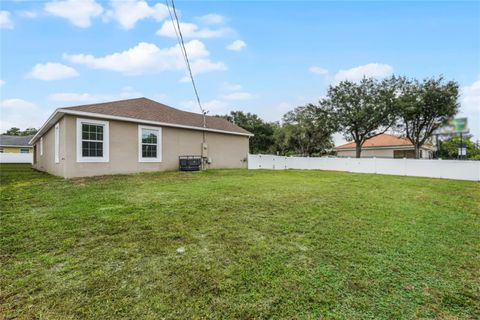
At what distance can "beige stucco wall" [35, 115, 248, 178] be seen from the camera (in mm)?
9133

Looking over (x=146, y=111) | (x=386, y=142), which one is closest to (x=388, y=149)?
(x=386, y=142)

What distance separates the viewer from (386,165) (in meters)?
15.1

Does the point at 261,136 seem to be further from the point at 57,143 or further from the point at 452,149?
the point at 452,149

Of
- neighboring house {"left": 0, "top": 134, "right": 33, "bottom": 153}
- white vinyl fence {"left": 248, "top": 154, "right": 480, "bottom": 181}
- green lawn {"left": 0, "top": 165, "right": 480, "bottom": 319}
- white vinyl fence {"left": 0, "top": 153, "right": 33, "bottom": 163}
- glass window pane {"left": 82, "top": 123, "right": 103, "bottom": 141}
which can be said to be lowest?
green lawn {"left": 0, "top": 165, "right": 480, "bottom": 319}

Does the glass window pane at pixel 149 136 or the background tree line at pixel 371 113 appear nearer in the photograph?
the glass window pane at pixel 149 136

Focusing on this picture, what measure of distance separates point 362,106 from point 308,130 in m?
5.29

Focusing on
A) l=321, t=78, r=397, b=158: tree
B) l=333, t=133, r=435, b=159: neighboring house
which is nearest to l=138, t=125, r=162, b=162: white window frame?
l=321, t=78, r=397, b=158: tree

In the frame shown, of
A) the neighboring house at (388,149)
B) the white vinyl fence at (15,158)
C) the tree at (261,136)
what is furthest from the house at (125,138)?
the neighboring house at (388,149)

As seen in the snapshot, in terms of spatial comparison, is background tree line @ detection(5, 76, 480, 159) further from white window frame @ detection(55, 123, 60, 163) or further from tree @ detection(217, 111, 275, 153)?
white window frame @ detection(55, 123, 60, 163)

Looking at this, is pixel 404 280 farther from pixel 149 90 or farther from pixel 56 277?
pixel 149 90

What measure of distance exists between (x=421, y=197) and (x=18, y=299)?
27.8 feet

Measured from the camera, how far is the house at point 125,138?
9.26 m

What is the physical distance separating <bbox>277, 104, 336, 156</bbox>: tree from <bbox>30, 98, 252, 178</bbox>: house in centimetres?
1182

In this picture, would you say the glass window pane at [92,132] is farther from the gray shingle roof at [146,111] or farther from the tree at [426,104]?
the tree at [426,104]
